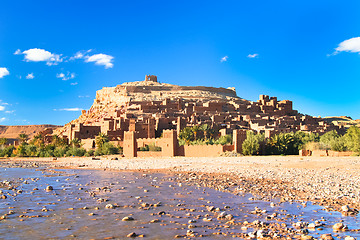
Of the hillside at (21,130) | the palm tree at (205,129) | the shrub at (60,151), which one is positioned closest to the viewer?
the shrub at (60,151)

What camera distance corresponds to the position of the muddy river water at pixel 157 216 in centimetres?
726

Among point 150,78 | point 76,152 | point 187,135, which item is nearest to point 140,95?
point 150,78

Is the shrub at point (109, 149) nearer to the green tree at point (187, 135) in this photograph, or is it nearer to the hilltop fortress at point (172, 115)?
the hilltop fortress at point (172, 115)

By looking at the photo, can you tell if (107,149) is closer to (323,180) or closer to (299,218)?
(323,180)

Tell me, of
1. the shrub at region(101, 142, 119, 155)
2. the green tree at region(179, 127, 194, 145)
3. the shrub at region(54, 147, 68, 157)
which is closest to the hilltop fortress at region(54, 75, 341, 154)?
the shrub at region(101, 142, 119, 155)

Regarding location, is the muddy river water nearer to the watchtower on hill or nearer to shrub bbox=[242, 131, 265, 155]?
shrub bbox=[242, 131, 265, 155]

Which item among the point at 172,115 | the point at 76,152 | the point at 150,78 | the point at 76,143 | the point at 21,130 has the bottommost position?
the point at 76,152

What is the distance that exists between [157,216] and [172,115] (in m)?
49.8

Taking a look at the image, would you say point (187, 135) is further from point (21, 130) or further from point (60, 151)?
point (21, 130)

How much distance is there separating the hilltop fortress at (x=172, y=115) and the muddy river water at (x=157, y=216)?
71.2ft

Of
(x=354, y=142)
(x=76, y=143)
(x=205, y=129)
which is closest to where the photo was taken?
(x=354, y=142)

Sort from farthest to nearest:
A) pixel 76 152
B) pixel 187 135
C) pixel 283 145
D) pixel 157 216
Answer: pixel 187 135
pixel 76 152
pixel 283 145
pixel 157 216

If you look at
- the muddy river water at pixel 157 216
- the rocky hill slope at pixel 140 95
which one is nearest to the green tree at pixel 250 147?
the muddy river water at pixel 157 216

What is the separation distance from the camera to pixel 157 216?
8.84 m
